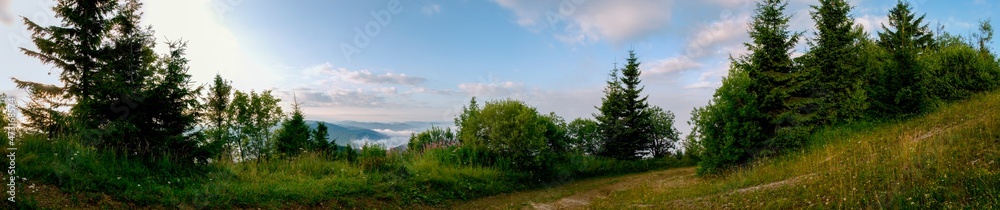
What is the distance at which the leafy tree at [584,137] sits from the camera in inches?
1246

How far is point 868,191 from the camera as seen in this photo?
26.2ft

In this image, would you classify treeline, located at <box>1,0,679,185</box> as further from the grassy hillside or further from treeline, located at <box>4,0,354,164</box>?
the grassy hillside

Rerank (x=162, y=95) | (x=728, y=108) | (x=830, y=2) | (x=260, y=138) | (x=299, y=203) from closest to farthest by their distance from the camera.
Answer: (x=299, y=203) → (x=162, y=95) → (x=728, y=108) → (x=830, y=2) → (x=260, y=138)

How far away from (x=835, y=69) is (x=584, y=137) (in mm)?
15844

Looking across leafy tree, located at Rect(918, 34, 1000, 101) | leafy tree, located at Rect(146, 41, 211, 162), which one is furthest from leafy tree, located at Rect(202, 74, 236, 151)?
leafy tree, located at Rect(918, 34, 1000, 101)

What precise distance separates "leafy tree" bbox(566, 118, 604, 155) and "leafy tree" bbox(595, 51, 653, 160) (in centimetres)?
109

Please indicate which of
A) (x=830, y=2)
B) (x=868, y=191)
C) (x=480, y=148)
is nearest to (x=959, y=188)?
(x=868, y=191)

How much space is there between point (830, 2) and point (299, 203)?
2853cm

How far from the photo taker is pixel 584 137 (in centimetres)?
3394

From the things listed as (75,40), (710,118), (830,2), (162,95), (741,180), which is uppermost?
(830,2)

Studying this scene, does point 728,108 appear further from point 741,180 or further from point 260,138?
point 260,138

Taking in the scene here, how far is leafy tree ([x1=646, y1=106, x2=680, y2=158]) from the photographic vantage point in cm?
3190

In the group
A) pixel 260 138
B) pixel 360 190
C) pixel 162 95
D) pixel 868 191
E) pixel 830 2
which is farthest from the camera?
pixel 260 138

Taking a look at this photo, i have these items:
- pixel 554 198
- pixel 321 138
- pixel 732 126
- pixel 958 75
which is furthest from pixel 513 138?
pixel 958 75
